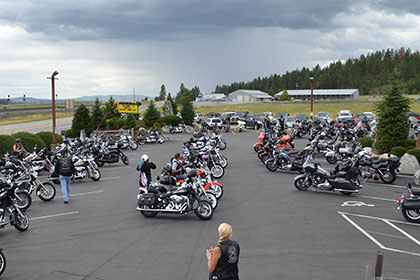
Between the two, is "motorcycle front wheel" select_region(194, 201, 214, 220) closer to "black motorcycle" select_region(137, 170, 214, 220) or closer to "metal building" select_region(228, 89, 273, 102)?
"black motorcycle" select_region(137, 170, 214, 220)

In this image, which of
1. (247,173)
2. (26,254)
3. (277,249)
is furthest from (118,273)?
(247,173)

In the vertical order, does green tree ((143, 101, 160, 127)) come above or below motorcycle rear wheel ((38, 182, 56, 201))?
above

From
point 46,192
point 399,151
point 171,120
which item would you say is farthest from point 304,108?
point 46,192

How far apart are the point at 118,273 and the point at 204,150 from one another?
12.0 metres

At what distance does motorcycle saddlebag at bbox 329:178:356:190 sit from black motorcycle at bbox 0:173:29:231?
1030 cm

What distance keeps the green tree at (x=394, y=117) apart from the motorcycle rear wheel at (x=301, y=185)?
9625mm

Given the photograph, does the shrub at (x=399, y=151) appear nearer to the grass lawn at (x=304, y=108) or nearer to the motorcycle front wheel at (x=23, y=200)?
the motorcycle front wheel at (x=23, y=200)

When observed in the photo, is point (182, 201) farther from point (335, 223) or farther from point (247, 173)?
point (247, 173)

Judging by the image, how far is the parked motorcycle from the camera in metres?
15.5

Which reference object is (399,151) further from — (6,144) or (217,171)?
(6,144)

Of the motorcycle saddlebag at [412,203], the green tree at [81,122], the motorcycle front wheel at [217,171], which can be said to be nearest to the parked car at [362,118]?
the green tree at [81,122]

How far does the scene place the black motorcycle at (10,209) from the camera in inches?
428

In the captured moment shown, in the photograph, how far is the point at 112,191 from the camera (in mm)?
16703

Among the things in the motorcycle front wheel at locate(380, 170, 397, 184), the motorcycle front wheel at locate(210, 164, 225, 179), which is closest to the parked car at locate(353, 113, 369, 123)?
the motorcycle front wheel at locate(380, 170, 397, 184)
